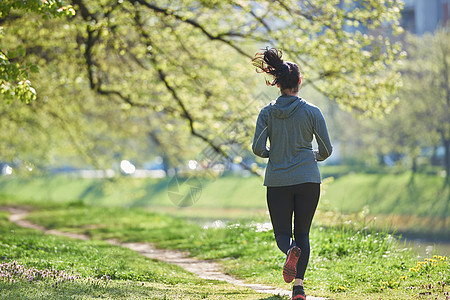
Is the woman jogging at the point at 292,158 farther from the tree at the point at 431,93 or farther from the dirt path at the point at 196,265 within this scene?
the tree at the point at 431,93

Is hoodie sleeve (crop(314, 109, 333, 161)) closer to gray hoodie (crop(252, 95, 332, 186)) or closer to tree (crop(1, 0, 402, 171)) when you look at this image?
gray hoodie (crop(252, 95, 332, 186))

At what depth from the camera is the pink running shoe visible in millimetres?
5246

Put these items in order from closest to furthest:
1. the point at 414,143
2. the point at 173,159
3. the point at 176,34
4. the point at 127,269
Answer: the point at 127,269
the point at 176,34
the point at 173,159
the point at 414,143

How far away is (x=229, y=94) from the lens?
1641cm

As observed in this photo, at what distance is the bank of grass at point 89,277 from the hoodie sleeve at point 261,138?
5.10 feet

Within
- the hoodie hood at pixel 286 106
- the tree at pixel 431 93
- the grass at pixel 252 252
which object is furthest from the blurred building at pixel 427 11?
the hoodie hood at pixel 286 106

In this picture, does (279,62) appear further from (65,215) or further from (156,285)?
(65,215)

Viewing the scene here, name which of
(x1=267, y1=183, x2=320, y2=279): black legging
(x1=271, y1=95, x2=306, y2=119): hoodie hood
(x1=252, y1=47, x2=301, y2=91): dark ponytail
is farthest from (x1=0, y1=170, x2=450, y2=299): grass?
(x1=252, y1=47, x2=301, y2=91): dark ponytail

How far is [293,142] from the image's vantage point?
5508mm

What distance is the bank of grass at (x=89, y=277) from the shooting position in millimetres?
5781

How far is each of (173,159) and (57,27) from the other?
30.4 ft

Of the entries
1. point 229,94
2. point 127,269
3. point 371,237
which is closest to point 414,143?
point 229,94

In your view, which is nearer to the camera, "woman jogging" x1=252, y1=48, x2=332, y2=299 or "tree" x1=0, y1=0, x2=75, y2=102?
"woman jogging" x1=252, y1=48, x2=332, y2=299

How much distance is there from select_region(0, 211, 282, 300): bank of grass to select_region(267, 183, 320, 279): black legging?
758 mm
